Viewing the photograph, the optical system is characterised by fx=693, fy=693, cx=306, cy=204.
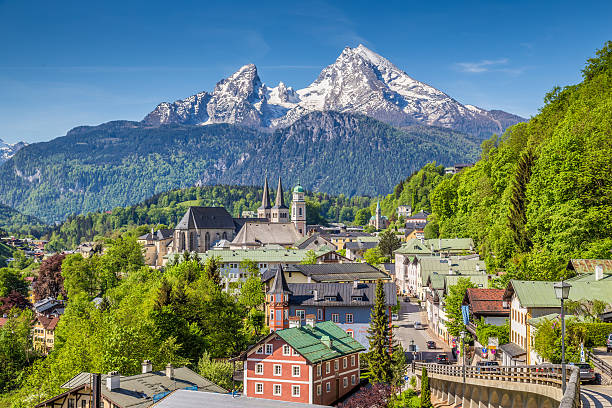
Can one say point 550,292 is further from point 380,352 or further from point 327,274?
point 327,274

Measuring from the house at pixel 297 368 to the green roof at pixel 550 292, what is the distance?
53.3 feet

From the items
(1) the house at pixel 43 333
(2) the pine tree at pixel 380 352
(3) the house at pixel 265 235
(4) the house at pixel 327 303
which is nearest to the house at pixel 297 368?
(2) the pine tree at pixel 380 352

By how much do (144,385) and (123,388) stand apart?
1.88 metres

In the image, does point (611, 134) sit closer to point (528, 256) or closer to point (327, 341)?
point (528, 256)

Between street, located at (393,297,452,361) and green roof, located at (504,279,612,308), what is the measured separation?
15855 millimetres

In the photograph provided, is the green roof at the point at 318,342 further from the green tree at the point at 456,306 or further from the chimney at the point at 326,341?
the green tree at the point at 456,306

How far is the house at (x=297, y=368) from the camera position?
56094 millimetres

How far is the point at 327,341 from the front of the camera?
60.3 metres

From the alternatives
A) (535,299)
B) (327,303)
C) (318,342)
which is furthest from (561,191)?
(327,303)

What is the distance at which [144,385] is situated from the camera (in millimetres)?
47594

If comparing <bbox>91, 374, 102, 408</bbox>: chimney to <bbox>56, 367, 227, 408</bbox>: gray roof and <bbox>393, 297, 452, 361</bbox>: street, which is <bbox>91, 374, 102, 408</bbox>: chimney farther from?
<bbox>393, 297, 452, 361</bbox>: street

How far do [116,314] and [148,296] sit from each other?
11.2m

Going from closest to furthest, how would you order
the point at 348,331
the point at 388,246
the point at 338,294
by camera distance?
the point at 348,331 → the point at 338,294 → the point at 388,246

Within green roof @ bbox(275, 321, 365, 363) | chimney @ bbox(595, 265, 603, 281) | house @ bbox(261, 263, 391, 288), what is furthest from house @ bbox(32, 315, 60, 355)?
chimney @ bbox(595, 265, 603, 281)
